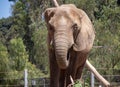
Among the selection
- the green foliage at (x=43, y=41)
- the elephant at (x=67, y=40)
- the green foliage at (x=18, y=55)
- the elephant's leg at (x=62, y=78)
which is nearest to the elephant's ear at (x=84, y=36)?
the elephant at (x=67, y=40)

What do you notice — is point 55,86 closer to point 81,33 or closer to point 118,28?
point 81,33

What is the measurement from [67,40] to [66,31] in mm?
82

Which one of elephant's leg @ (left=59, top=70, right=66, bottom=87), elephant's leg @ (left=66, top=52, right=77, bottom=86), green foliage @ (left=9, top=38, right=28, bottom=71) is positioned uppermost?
elephant's leg @ (left=66, top=52, right=77, bottom=86)

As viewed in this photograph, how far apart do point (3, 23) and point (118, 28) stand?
19588 mm

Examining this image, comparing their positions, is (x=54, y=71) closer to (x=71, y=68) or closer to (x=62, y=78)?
(x=62, y=78)

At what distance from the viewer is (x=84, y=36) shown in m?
3.61

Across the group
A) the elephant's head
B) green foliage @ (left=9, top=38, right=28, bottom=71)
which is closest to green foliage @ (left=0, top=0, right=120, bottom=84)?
green foliage @ (left=9, top=38, right=28, bottom=71)

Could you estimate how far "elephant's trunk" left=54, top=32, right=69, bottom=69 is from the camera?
2.98m

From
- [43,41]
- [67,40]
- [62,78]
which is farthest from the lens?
[43,41]

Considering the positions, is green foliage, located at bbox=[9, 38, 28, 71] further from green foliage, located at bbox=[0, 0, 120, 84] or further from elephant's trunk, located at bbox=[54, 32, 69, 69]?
elephant's trunk, located at bbox=[54, 32, 69, 69]

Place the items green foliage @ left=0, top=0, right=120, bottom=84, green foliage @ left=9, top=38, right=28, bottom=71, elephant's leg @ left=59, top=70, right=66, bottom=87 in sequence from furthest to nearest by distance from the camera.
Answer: green foliage @ left=9, top=38, right=28, bottom=71 < green foliage @ left=0, top=0, right=120, bottom=84 < elephant's leg @ left=59, top=70, right=66, bottom=87

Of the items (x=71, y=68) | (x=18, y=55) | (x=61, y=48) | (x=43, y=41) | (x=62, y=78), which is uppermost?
(x=61, y=48)

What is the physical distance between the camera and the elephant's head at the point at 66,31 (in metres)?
3.03

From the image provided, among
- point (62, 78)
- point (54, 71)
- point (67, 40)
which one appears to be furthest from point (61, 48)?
point (54, 71)
